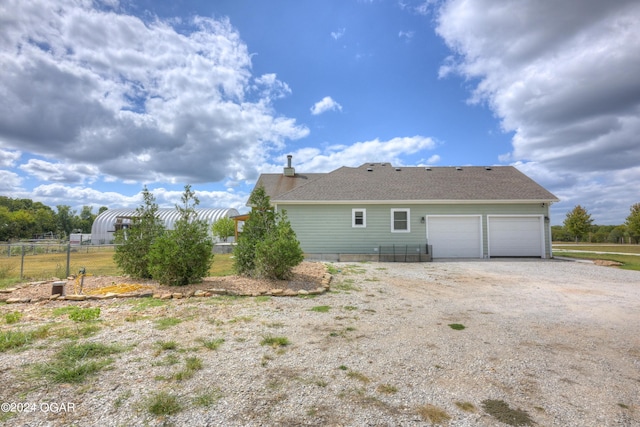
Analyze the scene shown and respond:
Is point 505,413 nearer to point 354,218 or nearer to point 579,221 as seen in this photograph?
point 354,218

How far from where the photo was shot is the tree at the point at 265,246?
759 cm

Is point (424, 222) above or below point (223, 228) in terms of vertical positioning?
above

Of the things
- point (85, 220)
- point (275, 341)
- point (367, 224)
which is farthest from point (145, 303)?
point (85, 220)

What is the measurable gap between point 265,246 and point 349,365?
15.0 feet

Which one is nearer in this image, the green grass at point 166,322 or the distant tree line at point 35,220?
the green grass at point 166,322

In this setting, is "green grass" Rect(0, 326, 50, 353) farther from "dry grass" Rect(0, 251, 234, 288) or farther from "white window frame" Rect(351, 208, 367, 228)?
"white window frame" Rect(351, 208, 367, 228)

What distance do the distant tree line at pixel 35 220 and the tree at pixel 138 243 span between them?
29.1 m

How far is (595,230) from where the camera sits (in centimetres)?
3747

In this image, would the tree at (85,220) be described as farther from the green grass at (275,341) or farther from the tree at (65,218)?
the green grass at (275,341)

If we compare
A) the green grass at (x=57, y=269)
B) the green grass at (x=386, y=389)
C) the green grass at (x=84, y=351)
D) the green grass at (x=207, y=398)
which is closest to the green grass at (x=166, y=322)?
the green grass at (x=84, y=351)

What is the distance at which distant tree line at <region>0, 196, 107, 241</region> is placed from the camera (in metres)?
44.5

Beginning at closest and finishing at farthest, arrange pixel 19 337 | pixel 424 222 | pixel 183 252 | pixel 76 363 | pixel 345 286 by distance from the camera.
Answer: pixel 76 363 < pixel 19 337 < pixel 183 252 < pixel 345 286 < pixel 424 222

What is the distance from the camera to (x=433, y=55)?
12250mm

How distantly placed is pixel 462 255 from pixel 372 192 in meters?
5.34
